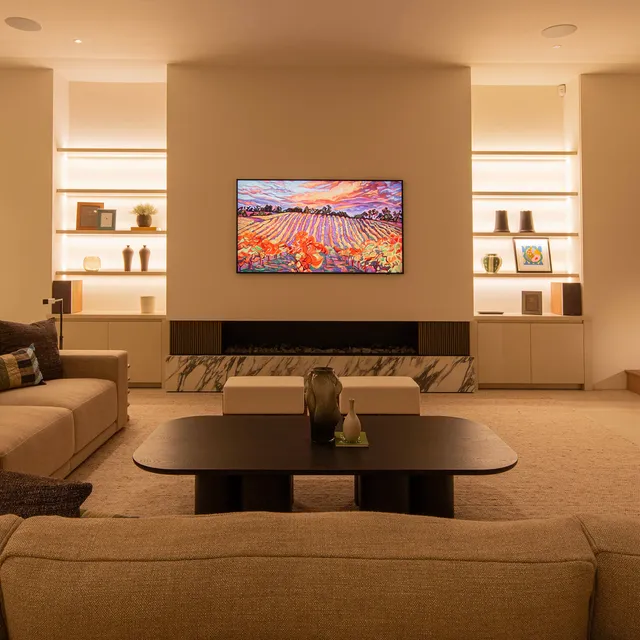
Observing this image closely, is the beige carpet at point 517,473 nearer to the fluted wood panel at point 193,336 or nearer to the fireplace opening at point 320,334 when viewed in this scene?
the fluted wood panel at point 193,336

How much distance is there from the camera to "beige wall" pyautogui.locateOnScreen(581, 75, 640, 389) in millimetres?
5938

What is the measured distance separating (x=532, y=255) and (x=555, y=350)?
0.98 meters

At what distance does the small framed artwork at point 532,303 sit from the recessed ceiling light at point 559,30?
2.30 metres

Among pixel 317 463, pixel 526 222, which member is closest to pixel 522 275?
pixel 526 222

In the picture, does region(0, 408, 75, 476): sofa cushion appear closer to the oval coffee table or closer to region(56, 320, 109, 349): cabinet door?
the oval coffee table

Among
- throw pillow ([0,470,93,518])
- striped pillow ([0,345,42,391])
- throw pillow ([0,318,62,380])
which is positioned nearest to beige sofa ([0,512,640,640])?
throw pillow ([0,470,93,518])

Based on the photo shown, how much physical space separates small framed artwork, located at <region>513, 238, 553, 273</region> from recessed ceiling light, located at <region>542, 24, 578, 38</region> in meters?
1.91

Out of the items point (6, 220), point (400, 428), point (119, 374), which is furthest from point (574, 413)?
point (6, 220)

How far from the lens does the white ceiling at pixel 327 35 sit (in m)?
4.57

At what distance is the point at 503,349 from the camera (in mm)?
5895

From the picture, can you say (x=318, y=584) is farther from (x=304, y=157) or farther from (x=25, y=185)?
(x=25, y=185)

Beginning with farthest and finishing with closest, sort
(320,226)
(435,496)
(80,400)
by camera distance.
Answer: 1. (320,226)
2. (80,400)
3. (435,496)

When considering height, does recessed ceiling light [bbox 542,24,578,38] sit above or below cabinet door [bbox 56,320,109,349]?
above

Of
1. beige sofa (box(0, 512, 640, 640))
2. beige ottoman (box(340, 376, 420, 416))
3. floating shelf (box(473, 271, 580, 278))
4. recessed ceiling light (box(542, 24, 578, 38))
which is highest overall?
recessed ceiling light (box(542, 24, 578, 38))
